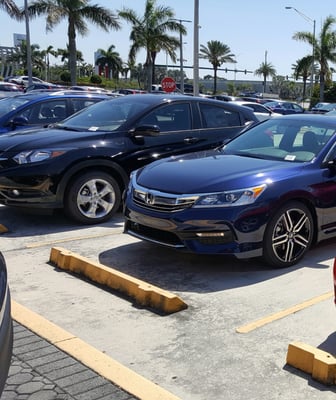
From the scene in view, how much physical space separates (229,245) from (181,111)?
3.35m

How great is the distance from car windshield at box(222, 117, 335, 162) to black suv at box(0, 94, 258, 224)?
128 cm

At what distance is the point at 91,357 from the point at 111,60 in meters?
84.7

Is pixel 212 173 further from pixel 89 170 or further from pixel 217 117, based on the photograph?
pixel 217 117

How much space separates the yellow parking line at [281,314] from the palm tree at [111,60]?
82.7 metres

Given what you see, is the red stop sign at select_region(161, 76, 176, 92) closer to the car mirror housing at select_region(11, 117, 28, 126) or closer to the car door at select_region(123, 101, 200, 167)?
the car mirror housing at select_region(11, 117, 28, 126)

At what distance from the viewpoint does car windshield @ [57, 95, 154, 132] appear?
736 cm

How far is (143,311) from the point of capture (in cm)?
425

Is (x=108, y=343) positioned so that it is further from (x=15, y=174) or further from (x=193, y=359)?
(x=15, y=174)

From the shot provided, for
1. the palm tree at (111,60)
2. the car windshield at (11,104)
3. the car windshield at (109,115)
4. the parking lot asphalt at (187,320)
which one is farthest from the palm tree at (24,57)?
the parking lot asphalt at (187,320)

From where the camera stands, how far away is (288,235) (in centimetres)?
518

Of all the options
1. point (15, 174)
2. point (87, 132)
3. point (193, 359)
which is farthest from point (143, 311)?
point (87, 132)

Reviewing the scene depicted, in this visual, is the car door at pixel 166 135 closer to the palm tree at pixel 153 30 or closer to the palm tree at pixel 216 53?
the palm tree at pixel 153 30

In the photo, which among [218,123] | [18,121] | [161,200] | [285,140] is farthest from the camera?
[18,121]

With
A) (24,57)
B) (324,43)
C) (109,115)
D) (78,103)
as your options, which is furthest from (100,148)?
(24,57)
